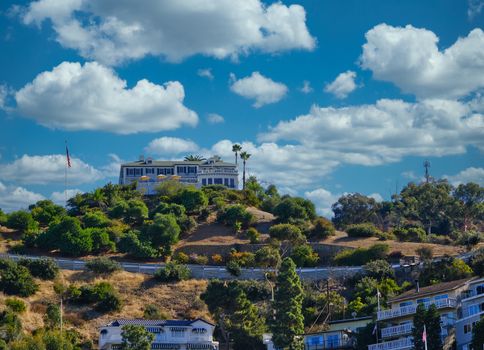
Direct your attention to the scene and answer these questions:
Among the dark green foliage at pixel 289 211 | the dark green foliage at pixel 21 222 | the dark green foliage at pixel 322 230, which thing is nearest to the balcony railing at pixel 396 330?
the dark green foliage at pixel 322 230

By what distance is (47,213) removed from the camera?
13325 cm

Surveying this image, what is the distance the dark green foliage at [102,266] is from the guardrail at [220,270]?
1.55 metres

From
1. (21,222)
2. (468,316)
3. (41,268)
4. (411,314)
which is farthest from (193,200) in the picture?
(468,316)

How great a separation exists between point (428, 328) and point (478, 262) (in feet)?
97.5

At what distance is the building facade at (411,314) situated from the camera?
71.4 meters

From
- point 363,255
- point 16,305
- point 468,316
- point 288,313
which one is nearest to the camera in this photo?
point 468,316

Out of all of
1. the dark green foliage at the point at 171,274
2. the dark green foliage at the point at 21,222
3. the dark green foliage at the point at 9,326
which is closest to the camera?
the dark green foliage at the point at 9,326

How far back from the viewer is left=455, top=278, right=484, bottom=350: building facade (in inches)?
2717

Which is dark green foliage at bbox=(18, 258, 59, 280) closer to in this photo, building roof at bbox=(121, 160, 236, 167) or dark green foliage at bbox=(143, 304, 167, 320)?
dark green foliage at bbox=(143, 304, 167, 320)

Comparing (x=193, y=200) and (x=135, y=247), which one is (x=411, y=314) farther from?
(x=193, y=200)

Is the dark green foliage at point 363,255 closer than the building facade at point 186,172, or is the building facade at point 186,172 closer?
the dark green foliage at point 363,255

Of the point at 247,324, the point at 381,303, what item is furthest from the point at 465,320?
the point at 247,324

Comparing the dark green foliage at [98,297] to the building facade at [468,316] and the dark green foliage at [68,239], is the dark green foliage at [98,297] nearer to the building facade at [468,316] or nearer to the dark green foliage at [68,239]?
the dark green foliage at [68,239]

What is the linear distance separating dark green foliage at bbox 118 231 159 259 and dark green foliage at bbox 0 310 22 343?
28.7 m
